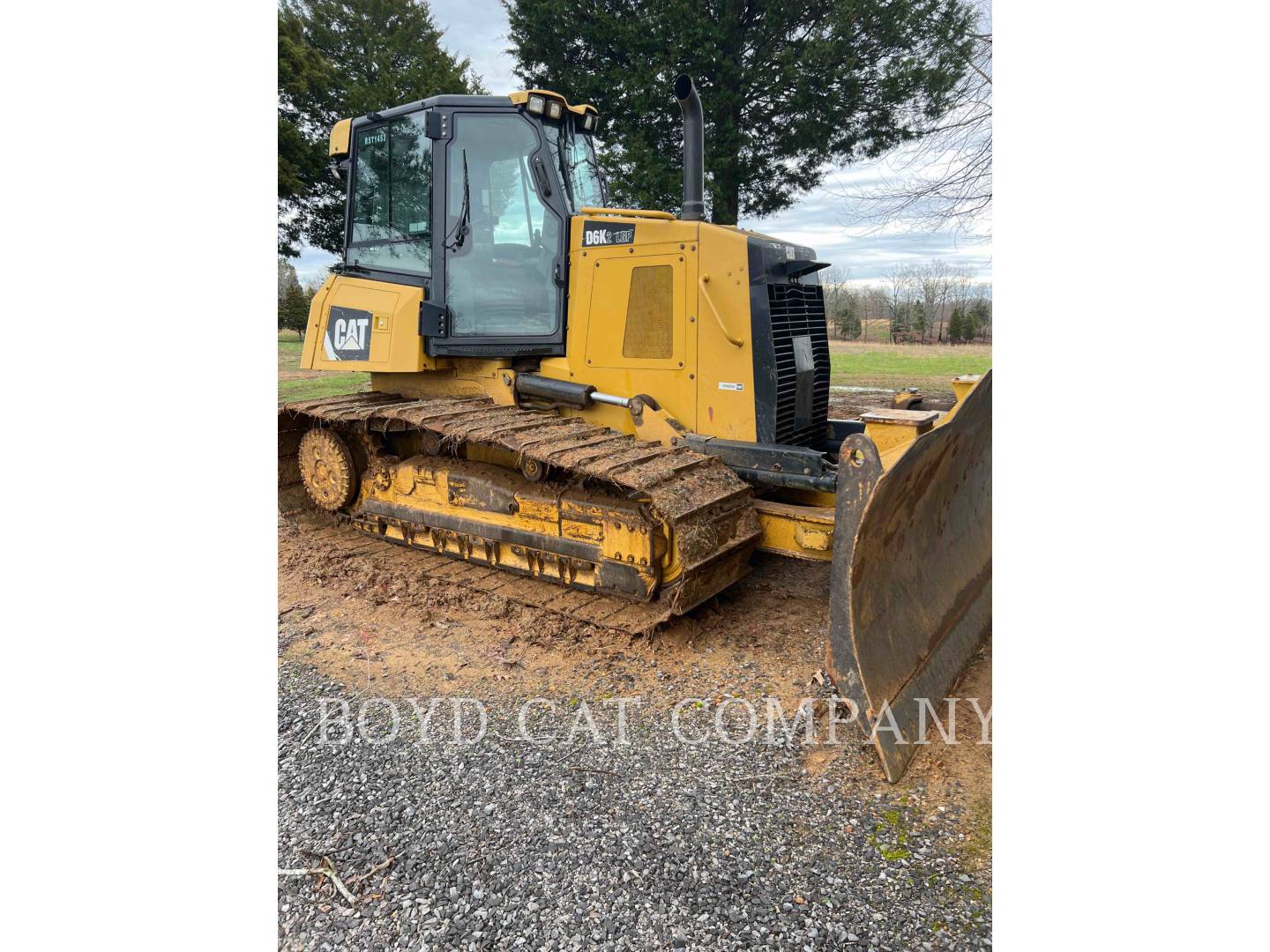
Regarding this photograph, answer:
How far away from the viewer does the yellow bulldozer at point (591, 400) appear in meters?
3.19

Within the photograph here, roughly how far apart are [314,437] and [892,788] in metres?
4.11

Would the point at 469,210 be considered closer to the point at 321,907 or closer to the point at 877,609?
the point at 877,609

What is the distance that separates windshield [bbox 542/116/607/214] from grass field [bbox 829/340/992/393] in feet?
5.75

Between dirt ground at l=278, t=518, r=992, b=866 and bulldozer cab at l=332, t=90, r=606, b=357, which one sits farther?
bulldozer cab at l=332, t=90, r=606, b=357

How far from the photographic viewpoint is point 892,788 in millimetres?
2389

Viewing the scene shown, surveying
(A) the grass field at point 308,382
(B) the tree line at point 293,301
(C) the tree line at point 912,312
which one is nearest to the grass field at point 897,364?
(C) the tree line at point 912,312

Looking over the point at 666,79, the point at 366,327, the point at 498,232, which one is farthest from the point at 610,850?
the point at 666,79

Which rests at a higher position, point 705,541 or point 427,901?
point 705,541

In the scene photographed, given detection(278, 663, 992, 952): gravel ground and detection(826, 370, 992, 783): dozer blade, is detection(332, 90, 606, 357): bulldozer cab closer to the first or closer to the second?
detection(826, 370, 992, 783): dozer blade

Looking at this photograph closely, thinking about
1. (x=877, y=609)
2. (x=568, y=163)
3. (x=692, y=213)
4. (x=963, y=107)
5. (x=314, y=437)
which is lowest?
(x=877, y=609)

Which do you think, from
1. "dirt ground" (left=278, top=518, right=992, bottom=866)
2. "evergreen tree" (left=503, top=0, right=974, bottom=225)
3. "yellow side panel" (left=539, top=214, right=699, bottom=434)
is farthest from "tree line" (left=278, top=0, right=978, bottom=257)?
"dirt ground" (left=278, top=518, right=992, bottom=866)

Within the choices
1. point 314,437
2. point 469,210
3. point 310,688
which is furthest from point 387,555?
point 469,210

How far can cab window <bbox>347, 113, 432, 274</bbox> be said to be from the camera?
14.0 feet

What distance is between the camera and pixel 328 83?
9.14 meters
